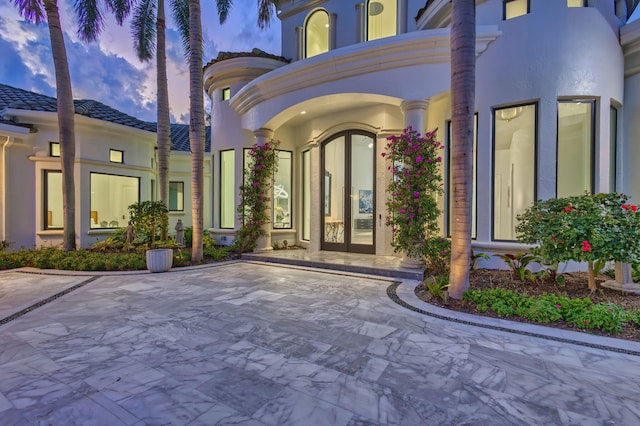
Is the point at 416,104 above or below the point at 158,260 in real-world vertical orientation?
above

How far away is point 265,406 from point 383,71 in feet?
22.5

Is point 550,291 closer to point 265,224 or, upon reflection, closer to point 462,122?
point 462,122

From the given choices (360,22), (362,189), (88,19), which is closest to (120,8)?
(88,19)

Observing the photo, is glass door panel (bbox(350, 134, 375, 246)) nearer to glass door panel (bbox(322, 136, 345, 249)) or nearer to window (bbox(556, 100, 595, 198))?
glass door panel (bbox(322, 136, 345, 249))

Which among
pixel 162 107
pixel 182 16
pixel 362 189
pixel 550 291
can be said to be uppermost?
pixel 182 16

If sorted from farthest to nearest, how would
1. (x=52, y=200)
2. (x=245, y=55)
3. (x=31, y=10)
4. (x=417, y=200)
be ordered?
(x=245, y=55) → (x=52, y=200) → (x=31, y=10) → (x=417, y=200)

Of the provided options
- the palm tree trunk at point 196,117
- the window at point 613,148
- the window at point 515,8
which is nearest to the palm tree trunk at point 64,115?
the palm tree trunk at point 196,117

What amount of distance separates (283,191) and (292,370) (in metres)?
8.08

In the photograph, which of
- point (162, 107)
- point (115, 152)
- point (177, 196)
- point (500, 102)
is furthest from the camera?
point (177, 196)

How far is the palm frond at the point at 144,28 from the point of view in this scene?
11.0 m

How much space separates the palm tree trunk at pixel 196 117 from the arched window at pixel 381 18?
524cm

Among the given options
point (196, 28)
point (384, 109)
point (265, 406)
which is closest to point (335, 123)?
point (384, 109)

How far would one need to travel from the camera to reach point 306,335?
358 cm

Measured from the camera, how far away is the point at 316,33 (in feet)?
36.8
